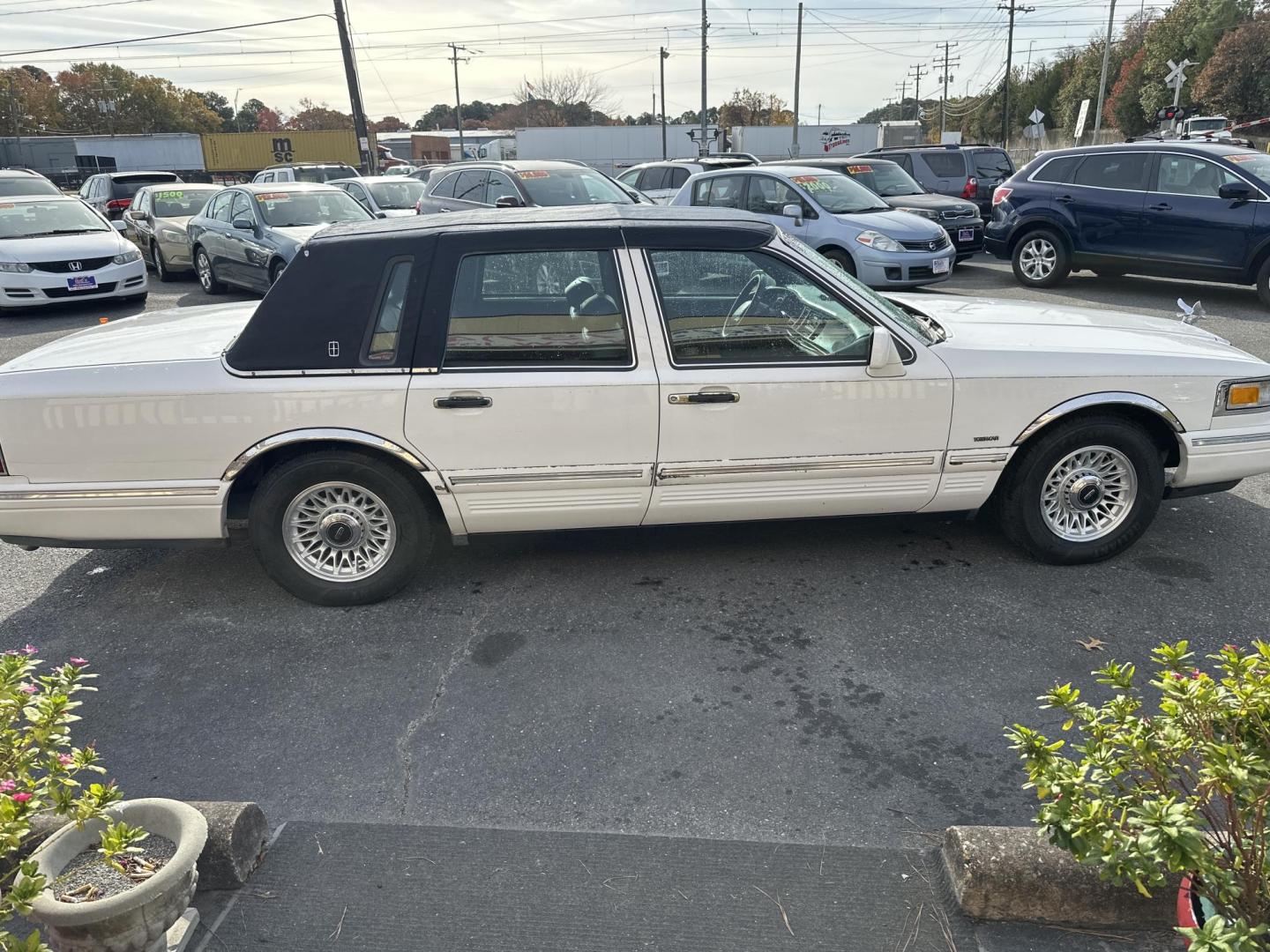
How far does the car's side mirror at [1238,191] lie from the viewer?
410 inches

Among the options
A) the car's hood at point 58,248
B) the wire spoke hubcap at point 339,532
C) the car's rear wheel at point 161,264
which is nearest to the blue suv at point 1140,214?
the wire spoke hubcap at point 339,532

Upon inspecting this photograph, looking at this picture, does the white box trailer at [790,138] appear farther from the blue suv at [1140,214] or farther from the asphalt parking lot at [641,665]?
the asphalt parking lot at [641,665]

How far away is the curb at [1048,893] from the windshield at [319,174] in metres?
19.3

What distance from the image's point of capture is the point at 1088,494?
4469 millimetres

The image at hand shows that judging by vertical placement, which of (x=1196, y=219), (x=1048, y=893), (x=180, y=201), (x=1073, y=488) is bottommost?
(x=1048, y=893)

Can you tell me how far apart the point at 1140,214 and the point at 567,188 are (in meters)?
7.05

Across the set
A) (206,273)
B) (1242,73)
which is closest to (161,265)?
(206,273)

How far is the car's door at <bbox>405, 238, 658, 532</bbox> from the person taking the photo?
13.3 feet

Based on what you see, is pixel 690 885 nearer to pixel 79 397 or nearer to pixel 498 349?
pixel 498 349

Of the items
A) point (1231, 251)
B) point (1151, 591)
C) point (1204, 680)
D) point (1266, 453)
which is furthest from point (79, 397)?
point (1231, 251)

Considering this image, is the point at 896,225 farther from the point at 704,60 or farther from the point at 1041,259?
the point at 704,60

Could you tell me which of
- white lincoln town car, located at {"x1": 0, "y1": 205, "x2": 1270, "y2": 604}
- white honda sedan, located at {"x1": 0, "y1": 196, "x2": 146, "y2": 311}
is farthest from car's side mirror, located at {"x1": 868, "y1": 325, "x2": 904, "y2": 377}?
white honda sedan, located at {"x1": 0, "y1": 196, "x2": 146, "y2": 311}

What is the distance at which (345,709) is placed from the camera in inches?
142

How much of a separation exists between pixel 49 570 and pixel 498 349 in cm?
280
